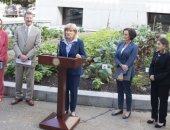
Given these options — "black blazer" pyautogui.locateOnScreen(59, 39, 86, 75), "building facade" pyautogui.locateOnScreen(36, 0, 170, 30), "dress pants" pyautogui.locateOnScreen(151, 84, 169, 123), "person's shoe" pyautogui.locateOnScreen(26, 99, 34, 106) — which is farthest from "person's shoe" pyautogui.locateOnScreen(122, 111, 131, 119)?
"building facade" pyautogui.locateOnScreen(36, 0, 170, 30)

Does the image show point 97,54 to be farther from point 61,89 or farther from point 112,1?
point 112,1

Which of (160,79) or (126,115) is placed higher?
(160,79)

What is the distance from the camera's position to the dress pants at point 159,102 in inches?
261

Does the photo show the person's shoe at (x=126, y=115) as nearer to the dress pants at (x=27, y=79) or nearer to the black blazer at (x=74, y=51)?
the black blazer at (x=74, y=51)

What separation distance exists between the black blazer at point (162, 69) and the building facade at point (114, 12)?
38.2 ft

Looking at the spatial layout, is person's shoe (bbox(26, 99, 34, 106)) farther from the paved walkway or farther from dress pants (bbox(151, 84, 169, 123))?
dress pants (bbox(151, 84, 169, 123))

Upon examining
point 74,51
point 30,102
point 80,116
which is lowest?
point 80,116

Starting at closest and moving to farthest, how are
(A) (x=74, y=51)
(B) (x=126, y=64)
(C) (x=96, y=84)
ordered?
1. (A) (x=74, y=51)
2. (B) (x=126, y=64)
3. (C) (x=96, y=84)

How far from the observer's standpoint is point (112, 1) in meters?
18.9

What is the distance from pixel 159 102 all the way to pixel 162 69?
0.64m

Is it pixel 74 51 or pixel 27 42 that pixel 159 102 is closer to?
pixel 74 51

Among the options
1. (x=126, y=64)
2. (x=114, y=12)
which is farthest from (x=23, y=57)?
(x=114, y=12)

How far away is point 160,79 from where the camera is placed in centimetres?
655

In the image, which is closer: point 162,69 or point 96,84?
point 162,69
